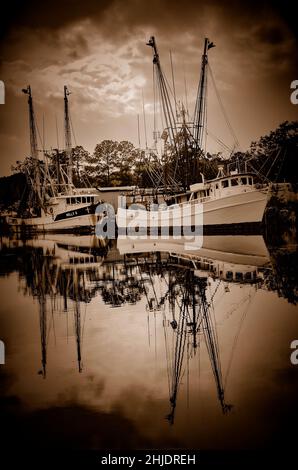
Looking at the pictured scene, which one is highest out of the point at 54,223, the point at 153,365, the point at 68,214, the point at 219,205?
the point at 68,214

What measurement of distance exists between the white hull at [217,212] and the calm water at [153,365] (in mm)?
16102

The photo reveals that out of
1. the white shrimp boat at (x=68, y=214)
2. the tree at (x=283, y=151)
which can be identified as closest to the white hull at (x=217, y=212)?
the tree at (x=283, y=151)

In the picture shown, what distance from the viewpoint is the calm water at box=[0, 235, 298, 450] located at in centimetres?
332

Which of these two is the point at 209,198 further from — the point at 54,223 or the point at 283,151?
the point at 54,223

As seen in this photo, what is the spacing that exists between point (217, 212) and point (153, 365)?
74.1 feet

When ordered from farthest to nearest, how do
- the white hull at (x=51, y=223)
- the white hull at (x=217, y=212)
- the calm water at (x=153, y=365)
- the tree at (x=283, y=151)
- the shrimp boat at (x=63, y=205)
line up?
the white hull at (x=51, y=223)
the shrimp boat at (x=63, y=205)
the tree at (x=283, y=151)
the white hull at (x=217, y=212)
the calm water at (x=153, y=365)

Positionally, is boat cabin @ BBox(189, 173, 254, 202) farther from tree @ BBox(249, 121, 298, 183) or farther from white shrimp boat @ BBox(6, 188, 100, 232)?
white shrimp boat @ BBox(6, 188, 100, 232)

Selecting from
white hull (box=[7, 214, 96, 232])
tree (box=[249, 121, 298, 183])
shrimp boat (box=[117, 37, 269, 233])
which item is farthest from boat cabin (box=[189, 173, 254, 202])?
white hull (box=[7, 214, 96, 232])

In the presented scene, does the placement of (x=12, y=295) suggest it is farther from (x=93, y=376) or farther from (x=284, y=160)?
(x=284, y=160)

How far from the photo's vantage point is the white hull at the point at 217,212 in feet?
83.4

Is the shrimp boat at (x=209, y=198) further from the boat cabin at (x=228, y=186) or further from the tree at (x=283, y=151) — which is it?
the tree at (x=283, y=151)

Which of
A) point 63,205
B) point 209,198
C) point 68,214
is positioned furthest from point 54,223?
point 209,198

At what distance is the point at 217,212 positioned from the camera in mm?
26656

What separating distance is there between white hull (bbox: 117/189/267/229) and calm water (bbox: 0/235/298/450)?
16102 millimetres
